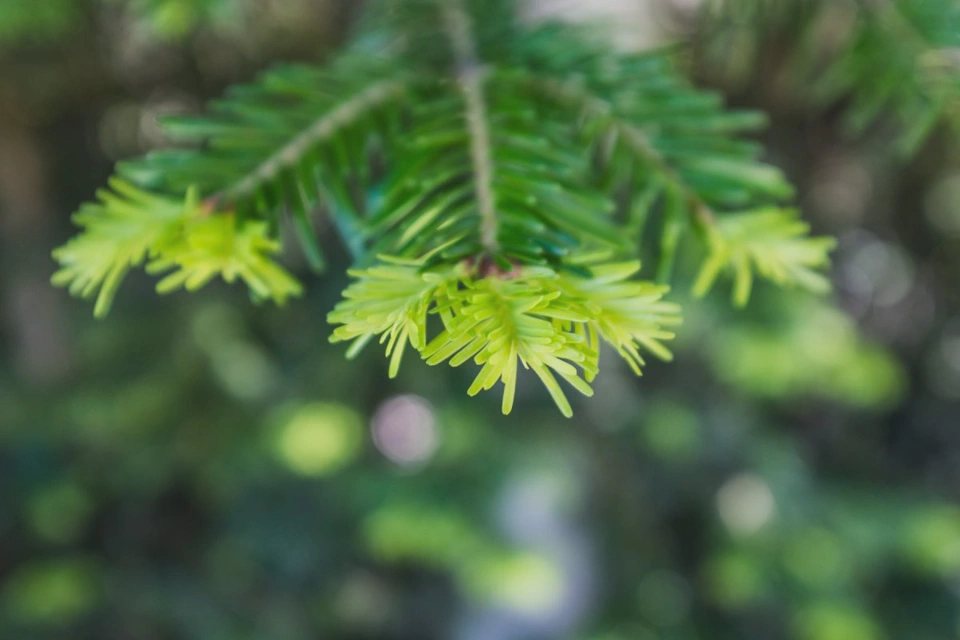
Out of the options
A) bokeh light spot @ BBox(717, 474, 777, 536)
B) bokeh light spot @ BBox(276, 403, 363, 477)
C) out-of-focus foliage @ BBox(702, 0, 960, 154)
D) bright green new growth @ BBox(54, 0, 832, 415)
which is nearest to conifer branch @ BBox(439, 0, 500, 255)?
bright green new growth @ BBox(54, 0, 832, 415)

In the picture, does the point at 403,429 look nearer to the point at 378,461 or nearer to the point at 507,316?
the point at 378,461

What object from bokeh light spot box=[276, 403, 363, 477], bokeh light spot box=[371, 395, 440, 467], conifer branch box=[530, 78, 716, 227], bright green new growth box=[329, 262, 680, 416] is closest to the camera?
bright green new growth box=[329, 262, 680, 416]

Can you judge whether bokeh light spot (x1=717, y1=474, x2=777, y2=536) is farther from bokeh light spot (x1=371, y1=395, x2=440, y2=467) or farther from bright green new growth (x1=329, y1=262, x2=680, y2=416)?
bright green new growth (x1=329, y1=262, x2=680, y2=416)

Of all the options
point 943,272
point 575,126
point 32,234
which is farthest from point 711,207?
point 943,272

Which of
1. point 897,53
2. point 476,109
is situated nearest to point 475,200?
point 476,109

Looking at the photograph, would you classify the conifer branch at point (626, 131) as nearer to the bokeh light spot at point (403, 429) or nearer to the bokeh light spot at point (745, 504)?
the bokeh light spot at point (403, 429)

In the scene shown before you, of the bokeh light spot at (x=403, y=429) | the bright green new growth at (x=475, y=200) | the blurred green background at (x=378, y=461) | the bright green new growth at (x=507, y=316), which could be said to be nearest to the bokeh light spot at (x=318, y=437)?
the blurred green background at (x=378, y=461)
